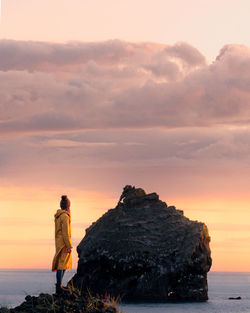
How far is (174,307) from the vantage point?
57.8m

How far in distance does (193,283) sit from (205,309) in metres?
2.99

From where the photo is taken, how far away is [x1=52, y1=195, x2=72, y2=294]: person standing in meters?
28.0

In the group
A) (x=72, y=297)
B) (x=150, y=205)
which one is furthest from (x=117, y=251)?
(x=72, y=297)

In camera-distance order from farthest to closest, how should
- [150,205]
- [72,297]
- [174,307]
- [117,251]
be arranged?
[150,205] → [117,251] → [174,307] → [72,297]

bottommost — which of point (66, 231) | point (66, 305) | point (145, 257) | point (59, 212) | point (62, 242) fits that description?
point (66, 305)

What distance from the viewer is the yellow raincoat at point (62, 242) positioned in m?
28.0

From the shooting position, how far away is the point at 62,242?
28.4 meters

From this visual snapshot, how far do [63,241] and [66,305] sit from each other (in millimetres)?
2647

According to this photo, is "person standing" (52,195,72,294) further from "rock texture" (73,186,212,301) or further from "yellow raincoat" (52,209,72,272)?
Answer: "rock texture" (73,186,212,301)

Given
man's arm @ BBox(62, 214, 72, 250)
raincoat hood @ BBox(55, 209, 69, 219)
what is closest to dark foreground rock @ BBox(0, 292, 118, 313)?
man's arm @ BBox(62, 214, 72, 250)

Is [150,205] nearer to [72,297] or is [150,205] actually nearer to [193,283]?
[193,283]

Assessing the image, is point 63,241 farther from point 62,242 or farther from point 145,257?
point 145,257

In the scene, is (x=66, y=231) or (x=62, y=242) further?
(x=62, y=242)

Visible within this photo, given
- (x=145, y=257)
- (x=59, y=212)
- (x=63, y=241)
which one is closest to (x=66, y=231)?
(x=63, y=241)
